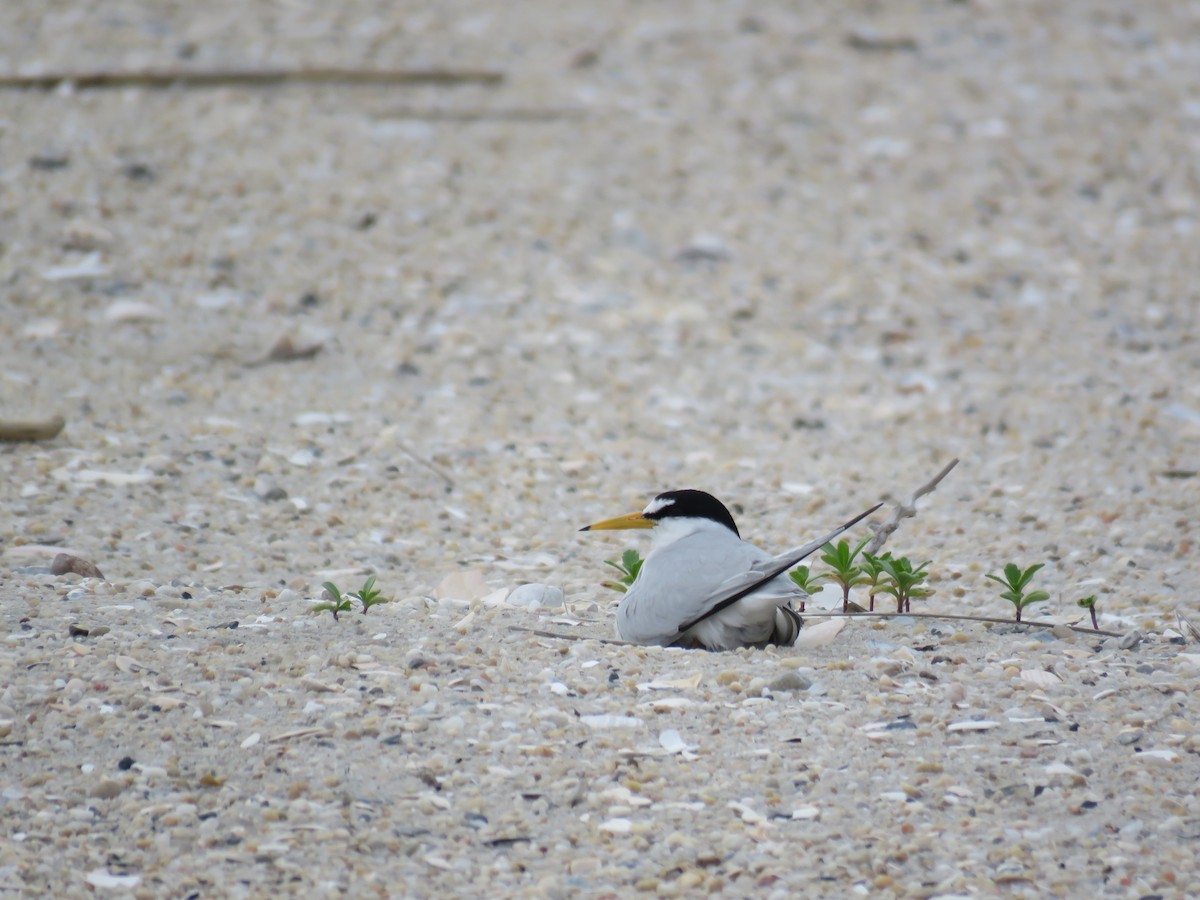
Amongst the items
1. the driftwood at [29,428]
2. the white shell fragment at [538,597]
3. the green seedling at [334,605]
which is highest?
the green seedling at [334,605]

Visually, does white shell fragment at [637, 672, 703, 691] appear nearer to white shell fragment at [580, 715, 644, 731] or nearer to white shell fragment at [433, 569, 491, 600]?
white shell fragment at [580, 715, 644, 731]

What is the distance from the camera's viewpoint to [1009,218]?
24.9ft

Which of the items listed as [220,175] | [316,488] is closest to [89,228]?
[220,175]

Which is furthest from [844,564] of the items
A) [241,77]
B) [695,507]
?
[241,77]

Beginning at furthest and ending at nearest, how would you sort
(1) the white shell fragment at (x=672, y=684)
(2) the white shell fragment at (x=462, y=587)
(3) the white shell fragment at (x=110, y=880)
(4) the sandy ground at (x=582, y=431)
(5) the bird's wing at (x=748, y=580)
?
(2) the white shell fragment at (x=462, y=587), (5) the bird's wing at (x=748, y=580), (1) the white shell fragment at (x=672, y=684), (4) the sandy ground at (x=582, y=431), (3) the white shell fragment at (x=110, y=880)

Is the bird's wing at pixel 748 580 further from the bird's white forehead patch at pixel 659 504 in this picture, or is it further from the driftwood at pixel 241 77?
the driftwood at pixel 241 77

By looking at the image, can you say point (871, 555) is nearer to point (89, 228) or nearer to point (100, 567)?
point (100, 567)

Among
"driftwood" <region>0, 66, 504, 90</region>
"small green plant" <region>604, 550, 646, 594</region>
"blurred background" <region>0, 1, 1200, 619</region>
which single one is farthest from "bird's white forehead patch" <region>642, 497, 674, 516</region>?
"driftwood" <region>0, 66, 504, 90</region>

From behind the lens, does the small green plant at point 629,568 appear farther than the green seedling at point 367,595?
Yes

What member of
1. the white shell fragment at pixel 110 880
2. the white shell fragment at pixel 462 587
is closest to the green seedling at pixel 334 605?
the white shell fragment at pixel 462 587

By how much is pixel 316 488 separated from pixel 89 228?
8.45ft

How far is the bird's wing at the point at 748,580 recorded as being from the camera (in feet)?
11.1

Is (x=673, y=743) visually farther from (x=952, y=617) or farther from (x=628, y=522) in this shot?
(x=628, y=522)

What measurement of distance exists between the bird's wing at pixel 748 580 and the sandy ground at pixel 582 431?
134 mm
